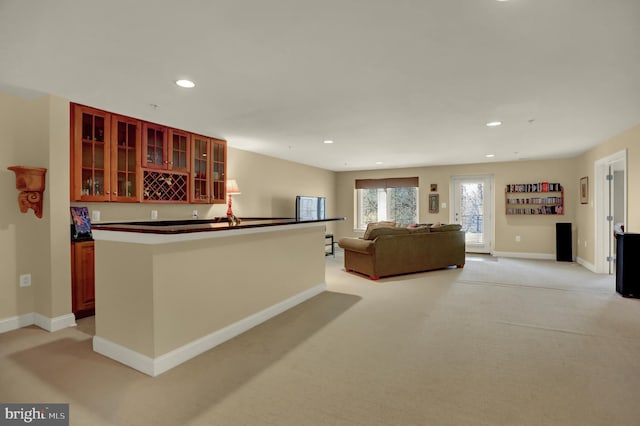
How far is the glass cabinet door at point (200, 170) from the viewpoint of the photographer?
192 inches

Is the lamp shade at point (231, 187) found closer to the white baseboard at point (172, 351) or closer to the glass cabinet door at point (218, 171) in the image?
the glass cabinet door at point (218, 171)

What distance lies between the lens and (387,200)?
934 centimetres

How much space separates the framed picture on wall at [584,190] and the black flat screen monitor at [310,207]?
5.68 metres

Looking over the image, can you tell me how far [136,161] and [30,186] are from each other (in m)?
1.16

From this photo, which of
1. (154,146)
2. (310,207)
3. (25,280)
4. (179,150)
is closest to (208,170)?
(179,150)

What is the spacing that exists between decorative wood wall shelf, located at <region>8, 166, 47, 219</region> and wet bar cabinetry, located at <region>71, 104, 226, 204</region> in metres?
0.28

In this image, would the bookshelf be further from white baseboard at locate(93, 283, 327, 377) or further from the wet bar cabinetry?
white baseboard at locate(93, 283, 327, 377)

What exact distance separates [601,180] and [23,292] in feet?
28.5

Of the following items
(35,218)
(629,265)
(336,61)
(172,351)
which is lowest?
(172,351)

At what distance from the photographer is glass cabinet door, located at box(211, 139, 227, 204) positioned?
5.24 metres

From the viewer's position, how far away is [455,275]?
566 cm

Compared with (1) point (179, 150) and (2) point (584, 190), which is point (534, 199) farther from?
(1) point (179, 150)

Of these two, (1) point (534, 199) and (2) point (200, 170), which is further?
(1) point (534, 199)

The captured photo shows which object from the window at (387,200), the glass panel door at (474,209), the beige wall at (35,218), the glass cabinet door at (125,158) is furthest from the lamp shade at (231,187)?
the glass panel door at (474,209)
